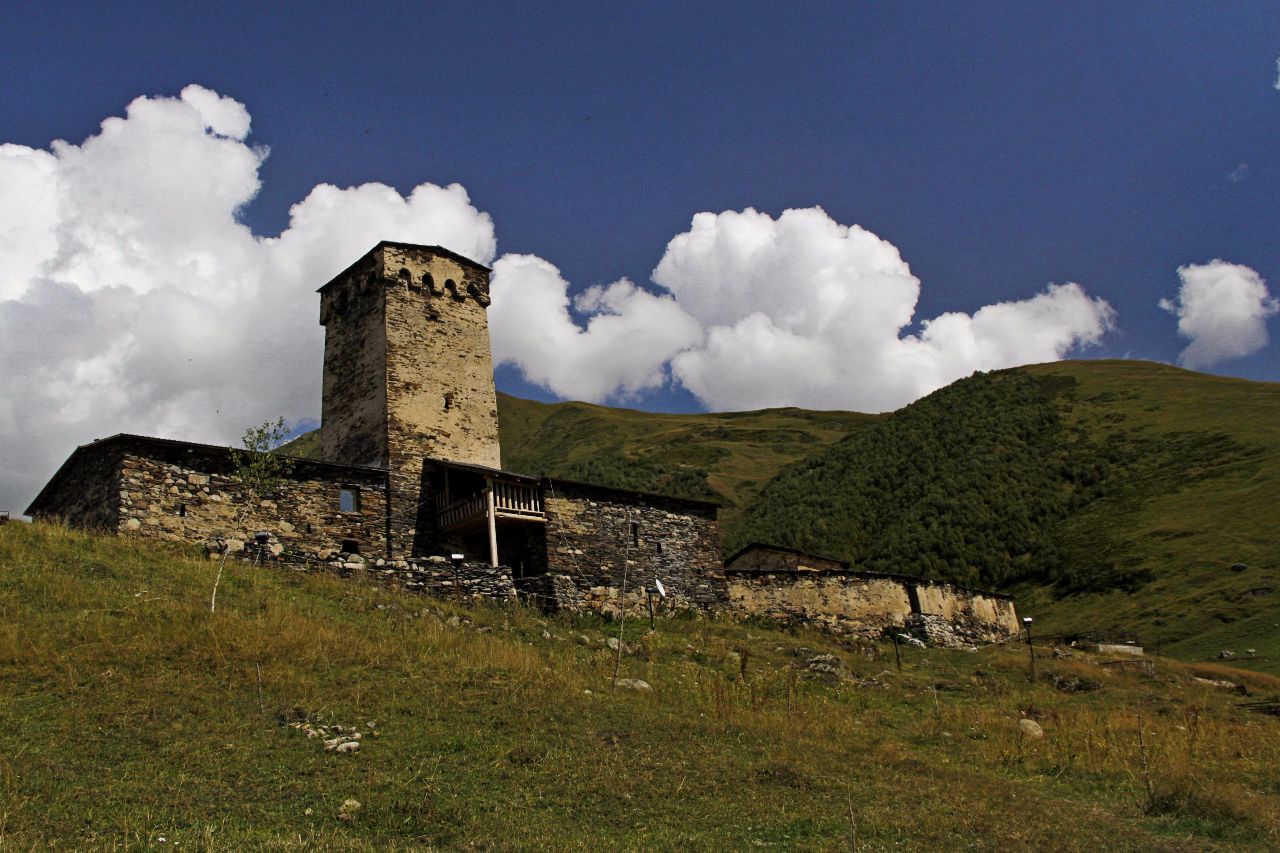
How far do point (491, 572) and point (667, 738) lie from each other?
11.6m

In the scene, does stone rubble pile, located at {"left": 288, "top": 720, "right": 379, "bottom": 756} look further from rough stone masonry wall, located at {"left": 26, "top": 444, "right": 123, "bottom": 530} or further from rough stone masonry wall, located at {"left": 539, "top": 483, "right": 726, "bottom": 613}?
rough stone masonry wall, located at {"left": 539, "top": 483, "right": 726, "bottom": 613}

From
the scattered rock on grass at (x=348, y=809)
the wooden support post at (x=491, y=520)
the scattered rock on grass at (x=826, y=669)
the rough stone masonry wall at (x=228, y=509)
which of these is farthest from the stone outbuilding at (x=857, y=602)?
the scattered rock on grass at (x=348, y=809)

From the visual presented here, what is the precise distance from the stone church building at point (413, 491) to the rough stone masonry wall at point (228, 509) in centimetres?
3

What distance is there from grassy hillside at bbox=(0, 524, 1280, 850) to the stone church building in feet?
9.68

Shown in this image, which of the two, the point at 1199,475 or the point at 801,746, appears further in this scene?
the point at 1199,475

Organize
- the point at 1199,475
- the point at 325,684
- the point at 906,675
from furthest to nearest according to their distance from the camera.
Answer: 1. the point at 1199,475
2. the point at 906,675
3. the point at 325,684

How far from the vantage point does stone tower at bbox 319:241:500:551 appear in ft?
91.2

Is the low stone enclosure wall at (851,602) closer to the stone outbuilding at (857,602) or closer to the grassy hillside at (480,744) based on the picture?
the stone outbuilding at (857,602)

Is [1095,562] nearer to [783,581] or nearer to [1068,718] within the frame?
[783,581]

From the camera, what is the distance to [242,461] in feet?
72.9

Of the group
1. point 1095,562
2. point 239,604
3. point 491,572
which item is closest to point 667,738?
point 239,604

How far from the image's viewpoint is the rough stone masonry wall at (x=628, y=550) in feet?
84.5

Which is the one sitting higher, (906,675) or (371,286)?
(371,286)

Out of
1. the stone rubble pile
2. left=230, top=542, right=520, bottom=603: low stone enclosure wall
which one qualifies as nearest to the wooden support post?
left=230, top=542, right=520, bottom=603: low stone enclosure wall
